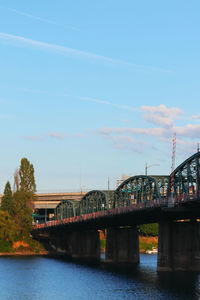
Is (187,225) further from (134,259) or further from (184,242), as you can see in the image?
(134,259)

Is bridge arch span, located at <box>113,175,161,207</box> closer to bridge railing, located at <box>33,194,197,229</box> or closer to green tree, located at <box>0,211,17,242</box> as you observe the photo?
bridge railing, located at <box>33,194,197,229</box>

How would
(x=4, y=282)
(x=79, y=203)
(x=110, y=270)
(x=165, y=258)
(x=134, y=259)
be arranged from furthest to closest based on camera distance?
(x=79, y=203) < (x=134, y=259) < (x=110, y=270) < (x=165, y=258) < (x=4, y=282)

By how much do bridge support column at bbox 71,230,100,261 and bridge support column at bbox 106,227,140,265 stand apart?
16424mm

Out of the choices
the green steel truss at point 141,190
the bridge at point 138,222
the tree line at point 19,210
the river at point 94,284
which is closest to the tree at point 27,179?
the tree line at point 19,210

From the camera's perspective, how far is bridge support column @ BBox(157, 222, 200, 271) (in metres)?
112

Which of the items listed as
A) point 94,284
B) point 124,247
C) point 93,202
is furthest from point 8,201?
point 94,284

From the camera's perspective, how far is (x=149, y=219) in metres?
130

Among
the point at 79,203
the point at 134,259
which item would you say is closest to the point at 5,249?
the point at 79,203

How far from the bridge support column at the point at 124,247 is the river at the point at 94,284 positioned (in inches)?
668

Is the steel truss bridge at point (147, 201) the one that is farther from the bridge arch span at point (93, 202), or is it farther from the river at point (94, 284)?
the river at point (94, 284)

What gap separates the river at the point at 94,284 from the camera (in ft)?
273

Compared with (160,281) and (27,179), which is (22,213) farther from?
(160,281)

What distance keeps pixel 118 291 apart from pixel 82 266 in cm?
4835

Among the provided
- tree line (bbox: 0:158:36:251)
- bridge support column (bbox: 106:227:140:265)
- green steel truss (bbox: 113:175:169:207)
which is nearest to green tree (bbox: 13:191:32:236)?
tree line (bbox: 0:158:36:251)
